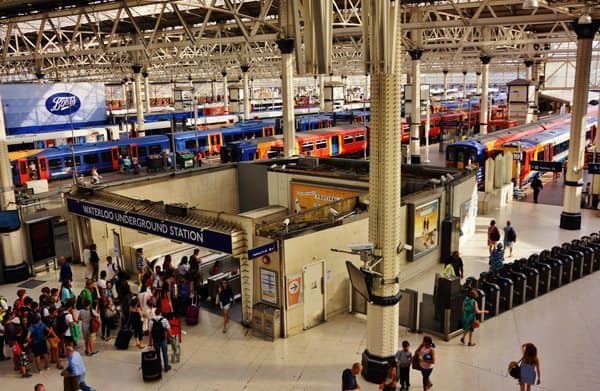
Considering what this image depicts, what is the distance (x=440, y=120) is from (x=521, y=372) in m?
41.4

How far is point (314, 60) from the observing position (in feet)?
20.2

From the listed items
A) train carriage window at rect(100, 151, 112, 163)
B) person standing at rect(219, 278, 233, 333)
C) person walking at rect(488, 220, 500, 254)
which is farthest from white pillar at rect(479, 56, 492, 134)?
person standing at rect(219, 278, 233, 333)

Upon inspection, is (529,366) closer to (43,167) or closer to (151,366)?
(151,366)

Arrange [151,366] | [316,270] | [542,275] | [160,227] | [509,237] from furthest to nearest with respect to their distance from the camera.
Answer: [509,237], [542,275], [160,227], [316,270], [151,366]

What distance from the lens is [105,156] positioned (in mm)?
32531

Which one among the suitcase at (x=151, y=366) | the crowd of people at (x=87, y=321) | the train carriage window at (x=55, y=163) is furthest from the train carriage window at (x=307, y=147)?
the suitcase at (x=151, y=366)

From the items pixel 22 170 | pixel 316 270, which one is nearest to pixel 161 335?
pixel 316 270

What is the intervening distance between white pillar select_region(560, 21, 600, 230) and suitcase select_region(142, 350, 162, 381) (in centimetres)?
1545

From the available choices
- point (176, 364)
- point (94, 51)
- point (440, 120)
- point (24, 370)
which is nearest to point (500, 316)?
point (176, 364)

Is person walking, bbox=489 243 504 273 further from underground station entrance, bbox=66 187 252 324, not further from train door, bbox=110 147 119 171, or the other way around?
train door, bbox=110 147 119 171

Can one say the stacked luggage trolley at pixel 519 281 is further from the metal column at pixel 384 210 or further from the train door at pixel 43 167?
the train door at pixel 43 167

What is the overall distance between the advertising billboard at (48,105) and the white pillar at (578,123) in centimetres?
2209

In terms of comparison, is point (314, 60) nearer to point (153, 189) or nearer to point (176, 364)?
point (176, 364)

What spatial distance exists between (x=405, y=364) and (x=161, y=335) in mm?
4473
